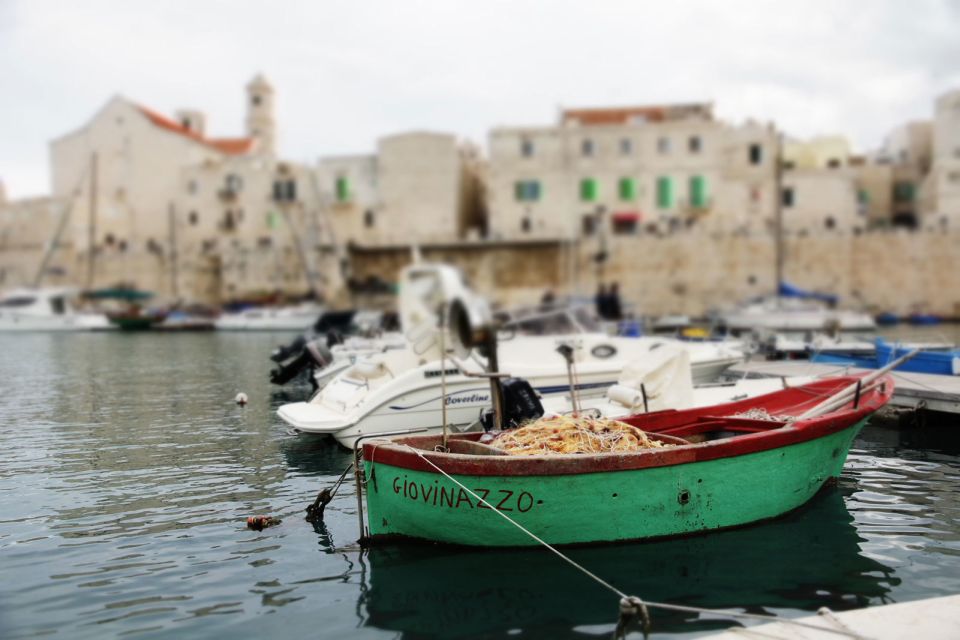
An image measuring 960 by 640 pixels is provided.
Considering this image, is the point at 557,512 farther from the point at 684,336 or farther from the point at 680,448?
the point at 684,336

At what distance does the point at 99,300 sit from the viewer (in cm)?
5778

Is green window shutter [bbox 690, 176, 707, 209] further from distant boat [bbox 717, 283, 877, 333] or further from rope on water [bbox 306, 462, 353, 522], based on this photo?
rope on water [bbox 306, 462, 353, 522]

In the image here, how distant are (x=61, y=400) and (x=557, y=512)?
1389 centimetres

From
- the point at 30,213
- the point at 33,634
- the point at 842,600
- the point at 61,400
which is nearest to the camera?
the point at 33,634

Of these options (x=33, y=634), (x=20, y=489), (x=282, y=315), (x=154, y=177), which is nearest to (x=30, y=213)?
(x=154, y=177)

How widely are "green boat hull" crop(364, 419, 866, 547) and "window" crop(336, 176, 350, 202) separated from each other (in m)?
49.4

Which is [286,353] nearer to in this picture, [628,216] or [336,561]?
[336,561]

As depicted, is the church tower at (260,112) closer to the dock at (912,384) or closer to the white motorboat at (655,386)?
the dock at (912,384)

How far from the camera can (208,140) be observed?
6662 centimetres

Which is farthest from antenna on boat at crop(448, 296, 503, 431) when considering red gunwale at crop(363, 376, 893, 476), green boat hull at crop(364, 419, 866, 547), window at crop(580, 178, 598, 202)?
window at crop(580, 178, 598, 202)

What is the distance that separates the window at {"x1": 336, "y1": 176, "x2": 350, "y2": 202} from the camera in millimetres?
55125

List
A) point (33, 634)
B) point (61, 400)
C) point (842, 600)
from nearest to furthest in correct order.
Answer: point (33, 634) → point (842, 600) → point (61, 400)

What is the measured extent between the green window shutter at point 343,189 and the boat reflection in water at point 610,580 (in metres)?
49.7

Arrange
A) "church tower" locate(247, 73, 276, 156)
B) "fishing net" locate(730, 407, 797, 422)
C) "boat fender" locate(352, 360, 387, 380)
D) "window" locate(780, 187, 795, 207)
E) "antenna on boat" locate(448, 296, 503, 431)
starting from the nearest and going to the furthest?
"antenna on boat" locate(448, 296, 503, 431)
"fishing net" locate(730, 407, 797, 422)
"boat fender" locate(352, 360, 387, 380)
"window" locate(780, 187, 795, 207)
"church tower" locate(247, 73, 276, 156)
